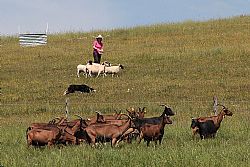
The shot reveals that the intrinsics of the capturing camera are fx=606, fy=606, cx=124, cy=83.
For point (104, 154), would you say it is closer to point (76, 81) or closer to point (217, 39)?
point (76, 81)

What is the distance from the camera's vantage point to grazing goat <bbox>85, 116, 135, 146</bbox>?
1410 centimetres

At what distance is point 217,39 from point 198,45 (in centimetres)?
268

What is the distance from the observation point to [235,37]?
145ft

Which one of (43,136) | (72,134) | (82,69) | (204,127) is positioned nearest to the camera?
(43,136)

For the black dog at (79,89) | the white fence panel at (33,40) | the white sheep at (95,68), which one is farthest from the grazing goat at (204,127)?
the white fence panel at (33,40)

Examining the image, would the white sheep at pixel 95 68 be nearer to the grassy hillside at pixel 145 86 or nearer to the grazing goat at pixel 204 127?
the grassy hillside at pixel 145 86

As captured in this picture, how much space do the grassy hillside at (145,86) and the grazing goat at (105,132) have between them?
40cm

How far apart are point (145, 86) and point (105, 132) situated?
43.7ft

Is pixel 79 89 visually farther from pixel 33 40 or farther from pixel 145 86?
pixel 33 40

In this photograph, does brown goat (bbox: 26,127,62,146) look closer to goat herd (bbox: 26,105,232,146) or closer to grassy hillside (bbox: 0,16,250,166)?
goat herd (bbox: 26,105,232,146)

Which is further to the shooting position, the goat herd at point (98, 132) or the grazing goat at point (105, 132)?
the grazing goat at point (105, 132)

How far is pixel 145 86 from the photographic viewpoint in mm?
27328

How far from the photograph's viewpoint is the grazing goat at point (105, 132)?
46.3ft

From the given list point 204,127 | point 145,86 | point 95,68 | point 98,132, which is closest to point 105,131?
point 98,132
